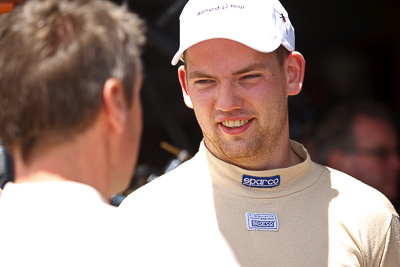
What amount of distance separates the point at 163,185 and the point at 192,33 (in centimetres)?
48

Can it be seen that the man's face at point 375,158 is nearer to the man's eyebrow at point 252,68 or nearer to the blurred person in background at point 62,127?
the man's eyebrow at point 252,68

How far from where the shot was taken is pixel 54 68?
47.1 inches

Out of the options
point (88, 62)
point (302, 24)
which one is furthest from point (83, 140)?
point (302, 24)

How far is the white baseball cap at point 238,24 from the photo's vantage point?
2080 mm

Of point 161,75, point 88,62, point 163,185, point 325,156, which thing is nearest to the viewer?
point 88,62

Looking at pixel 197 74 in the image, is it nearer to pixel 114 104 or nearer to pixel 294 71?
pixel 294 71

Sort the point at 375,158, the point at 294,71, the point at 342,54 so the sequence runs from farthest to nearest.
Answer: the point at 342,54 → the point at 375,158 → the point at 294,71

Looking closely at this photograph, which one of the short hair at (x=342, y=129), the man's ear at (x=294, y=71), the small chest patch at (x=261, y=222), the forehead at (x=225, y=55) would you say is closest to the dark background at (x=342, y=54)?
the short hair at (x=342, y=129)

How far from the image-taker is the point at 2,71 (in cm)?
122

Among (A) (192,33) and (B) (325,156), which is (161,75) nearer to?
(B) (325,156)

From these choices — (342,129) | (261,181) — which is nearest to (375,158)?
(342,129)

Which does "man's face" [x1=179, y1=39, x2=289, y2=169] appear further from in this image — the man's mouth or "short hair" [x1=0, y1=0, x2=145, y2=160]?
"short hair" [x1=0, y1=0, x2=145, y2=160]

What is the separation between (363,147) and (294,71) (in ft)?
4.87

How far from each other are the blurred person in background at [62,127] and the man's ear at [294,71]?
3.47 ft
